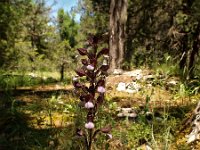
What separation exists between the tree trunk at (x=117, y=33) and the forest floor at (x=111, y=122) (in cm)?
340

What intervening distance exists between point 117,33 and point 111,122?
619cm

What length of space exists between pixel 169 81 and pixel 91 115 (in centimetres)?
525

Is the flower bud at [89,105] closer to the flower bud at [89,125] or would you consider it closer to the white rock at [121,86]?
Answer: the flower bud at [89,125]

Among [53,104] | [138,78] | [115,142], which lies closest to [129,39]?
[138,78]

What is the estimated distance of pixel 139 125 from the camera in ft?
14.8

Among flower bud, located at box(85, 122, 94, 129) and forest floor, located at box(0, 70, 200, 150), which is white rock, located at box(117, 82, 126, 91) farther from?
flower bud, located at box(85, 122, 94, 129)

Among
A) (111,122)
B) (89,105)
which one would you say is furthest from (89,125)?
(111,122)

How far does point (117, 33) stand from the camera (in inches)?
416

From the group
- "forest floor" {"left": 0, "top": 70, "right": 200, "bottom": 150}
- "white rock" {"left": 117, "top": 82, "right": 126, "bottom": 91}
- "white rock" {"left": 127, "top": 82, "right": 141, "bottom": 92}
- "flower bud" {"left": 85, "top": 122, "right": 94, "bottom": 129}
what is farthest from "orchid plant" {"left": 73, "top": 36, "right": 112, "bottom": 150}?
"white rock" {"left": 117, "top": 82, "right": 126, "bottom": 91}

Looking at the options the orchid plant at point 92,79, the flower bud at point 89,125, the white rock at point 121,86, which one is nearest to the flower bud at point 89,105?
the orchid plant at point 92,79

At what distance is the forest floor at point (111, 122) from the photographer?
4078mm

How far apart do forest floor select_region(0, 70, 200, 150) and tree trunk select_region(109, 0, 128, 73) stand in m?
3.40

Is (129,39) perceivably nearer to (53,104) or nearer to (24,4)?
(24,4)

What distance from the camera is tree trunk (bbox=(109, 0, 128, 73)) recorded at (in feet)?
34.4
